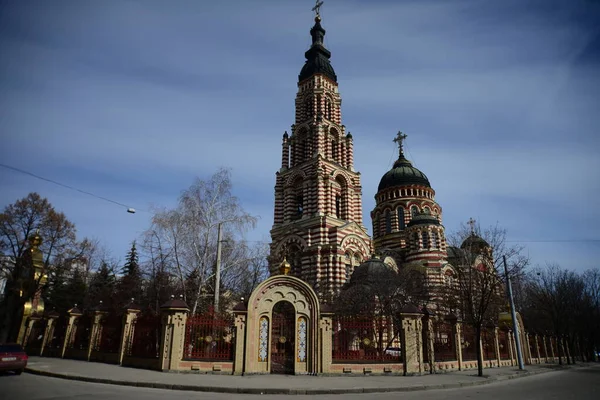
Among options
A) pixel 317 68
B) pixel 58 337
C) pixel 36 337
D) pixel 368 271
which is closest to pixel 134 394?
pixel 58 337

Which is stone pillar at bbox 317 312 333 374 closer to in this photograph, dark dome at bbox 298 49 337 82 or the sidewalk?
the sidewalk

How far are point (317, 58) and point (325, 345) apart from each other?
33291mm

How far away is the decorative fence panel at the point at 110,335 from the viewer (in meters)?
17.4

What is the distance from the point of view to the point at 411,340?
15258 millimetres

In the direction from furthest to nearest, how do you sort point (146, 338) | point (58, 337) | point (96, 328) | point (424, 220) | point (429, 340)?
point (424, 220) < point (58, 337) < point (96, 328) < point (429, 340) < point (146, 338)

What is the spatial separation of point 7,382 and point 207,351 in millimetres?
6048

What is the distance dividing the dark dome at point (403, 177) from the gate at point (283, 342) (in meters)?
35.1

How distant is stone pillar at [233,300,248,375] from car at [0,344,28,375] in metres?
7.03

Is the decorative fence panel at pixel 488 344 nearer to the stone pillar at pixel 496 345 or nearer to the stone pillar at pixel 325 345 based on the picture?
the stone pillar at pixel 496 345

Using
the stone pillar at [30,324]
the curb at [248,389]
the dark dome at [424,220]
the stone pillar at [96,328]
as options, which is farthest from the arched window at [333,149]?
the curb at [248,389]

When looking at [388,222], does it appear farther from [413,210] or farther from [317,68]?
[317,68]

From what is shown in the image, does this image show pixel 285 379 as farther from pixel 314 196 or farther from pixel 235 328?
pixel 314 196

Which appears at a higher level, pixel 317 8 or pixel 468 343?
pixel 317 8

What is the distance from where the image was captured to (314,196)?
109ft
